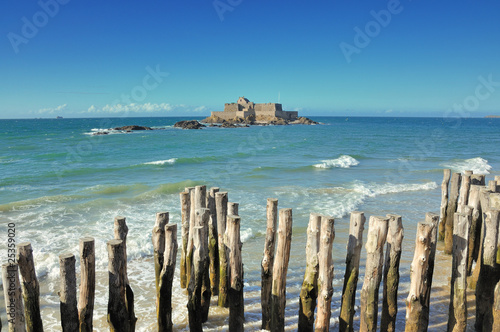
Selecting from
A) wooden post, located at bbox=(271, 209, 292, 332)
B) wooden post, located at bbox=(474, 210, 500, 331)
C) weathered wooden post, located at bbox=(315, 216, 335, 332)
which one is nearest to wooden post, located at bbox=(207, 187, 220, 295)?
wooden post, located at bbox=(271, 209, 292, 332)

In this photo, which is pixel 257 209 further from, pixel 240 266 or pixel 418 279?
pixel 418 279

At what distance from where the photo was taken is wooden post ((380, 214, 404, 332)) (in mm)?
5207

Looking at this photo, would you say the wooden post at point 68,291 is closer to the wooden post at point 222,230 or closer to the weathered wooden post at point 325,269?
the wooden post at point 222,230

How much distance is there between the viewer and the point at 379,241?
505 centimetres

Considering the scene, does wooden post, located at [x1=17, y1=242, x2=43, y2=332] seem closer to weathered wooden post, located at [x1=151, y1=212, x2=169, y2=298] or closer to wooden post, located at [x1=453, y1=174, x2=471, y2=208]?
weathered wooden post, located at [x1=151, y1=212, x2=169, y2=298]

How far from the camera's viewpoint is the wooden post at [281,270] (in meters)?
5.48

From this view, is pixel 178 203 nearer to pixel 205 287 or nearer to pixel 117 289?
pixel 205 287

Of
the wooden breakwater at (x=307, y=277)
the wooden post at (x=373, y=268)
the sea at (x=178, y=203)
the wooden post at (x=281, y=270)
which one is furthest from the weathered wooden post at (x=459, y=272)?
the wooden post at (x=281, y=270)

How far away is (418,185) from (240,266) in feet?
49.9

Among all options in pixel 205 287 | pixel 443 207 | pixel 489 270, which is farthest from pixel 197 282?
pixel 443 207

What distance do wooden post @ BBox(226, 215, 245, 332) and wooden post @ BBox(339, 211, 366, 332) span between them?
1649mm

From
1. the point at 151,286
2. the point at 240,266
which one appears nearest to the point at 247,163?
the point at 151,286

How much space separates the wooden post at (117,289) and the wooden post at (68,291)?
0.47 metres

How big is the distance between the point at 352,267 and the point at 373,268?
0.31 meters
